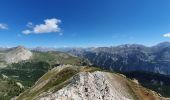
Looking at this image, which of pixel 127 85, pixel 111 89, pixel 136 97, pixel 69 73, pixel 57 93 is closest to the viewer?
pixel 57 93

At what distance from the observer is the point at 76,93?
90188mm

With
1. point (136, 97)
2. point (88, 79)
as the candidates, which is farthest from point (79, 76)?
point (136, 97)

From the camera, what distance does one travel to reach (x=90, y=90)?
92750 millimetres

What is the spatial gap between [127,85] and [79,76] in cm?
2512

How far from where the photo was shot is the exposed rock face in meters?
89.0

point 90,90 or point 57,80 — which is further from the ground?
point 90,90

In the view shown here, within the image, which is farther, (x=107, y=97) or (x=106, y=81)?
(x=106, y=81)

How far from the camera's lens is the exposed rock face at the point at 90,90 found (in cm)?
8900

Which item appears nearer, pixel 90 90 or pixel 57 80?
pixel 90 90

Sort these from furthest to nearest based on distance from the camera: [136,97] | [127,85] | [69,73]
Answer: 1. [69,73]
2. [127,85]
3. [136,97]

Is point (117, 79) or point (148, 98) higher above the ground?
point (117, 79)

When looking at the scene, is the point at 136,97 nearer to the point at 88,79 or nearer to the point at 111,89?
the point at 111,89

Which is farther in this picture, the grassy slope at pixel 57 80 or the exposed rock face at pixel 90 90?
the grassy slope at pixel 57 80

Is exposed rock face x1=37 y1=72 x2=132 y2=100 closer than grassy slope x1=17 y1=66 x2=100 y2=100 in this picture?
Yes
